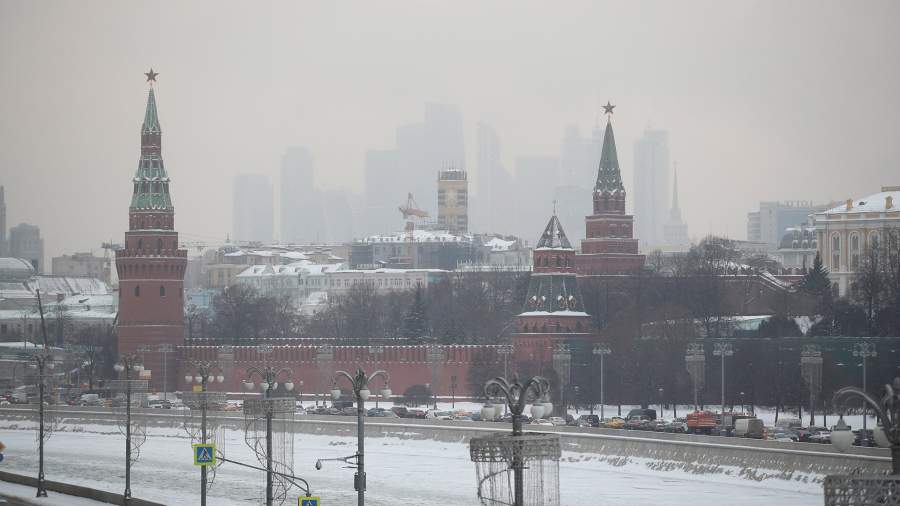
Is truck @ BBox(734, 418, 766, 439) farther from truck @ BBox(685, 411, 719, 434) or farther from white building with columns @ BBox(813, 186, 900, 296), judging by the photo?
white building with columns @ BBox(813, 186, 900, 296)

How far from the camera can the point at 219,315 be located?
493 feet

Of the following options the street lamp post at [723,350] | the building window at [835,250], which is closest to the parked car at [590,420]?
the street lamp post at [723,350]

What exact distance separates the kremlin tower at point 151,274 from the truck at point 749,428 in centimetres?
5362

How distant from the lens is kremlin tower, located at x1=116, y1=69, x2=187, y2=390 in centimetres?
12056

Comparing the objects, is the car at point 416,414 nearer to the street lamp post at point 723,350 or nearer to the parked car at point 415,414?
the parked car at point 415,414

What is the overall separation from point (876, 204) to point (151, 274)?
51303 mm

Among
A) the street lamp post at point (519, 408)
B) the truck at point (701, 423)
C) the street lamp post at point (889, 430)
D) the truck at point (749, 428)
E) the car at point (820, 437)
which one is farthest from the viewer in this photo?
the truck at point (701, 423)

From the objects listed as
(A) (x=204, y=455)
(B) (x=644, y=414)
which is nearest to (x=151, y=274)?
(B) (x=644, y=414)

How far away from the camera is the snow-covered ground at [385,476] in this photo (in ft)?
202

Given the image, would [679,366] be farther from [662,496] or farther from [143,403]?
[662,496]

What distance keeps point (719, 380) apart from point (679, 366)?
14.2 ft

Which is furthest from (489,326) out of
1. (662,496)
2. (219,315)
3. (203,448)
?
(203,448)

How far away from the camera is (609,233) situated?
130 meters

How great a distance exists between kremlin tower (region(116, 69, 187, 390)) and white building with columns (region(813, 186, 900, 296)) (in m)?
44.2
